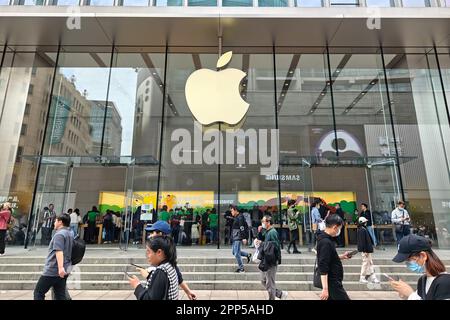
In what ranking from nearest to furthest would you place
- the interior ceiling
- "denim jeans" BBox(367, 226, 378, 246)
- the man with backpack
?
the man with backpack → "denim jeans" BBox(367, 226, 378, 246) → the interior ceiling

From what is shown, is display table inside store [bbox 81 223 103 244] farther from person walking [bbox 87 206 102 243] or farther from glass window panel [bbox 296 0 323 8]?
glass window panel [bbox 296 0 323 8]

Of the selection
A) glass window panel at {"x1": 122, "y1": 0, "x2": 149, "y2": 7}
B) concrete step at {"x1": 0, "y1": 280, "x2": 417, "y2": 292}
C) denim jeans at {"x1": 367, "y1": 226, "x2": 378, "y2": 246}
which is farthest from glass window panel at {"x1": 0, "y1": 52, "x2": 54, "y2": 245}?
denim jeans at {"x1": 367, "y1": 226, "x2": 378, "y2": 246}

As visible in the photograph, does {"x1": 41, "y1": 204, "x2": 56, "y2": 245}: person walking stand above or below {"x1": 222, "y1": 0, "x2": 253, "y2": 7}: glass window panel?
below

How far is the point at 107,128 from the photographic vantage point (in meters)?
11.7

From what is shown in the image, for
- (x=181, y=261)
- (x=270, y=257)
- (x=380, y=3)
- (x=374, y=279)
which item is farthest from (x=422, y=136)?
(x=181, y=261)

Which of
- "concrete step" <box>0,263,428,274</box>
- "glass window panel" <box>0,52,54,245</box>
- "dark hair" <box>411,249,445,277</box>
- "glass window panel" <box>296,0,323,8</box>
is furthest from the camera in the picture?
"glass window panel" <box>296,0,323,8</box>

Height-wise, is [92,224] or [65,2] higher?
[65,2]

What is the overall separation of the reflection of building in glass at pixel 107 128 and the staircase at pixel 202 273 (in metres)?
4.83

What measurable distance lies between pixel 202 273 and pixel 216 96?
5954mm

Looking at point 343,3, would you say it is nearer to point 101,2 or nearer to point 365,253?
point 101,2

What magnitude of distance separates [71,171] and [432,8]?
15.4 m

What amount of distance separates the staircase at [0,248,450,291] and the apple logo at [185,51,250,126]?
489cm

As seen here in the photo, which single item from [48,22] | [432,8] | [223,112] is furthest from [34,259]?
[432,8]

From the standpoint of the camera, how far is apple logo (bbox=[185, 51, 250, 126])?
1031cm
